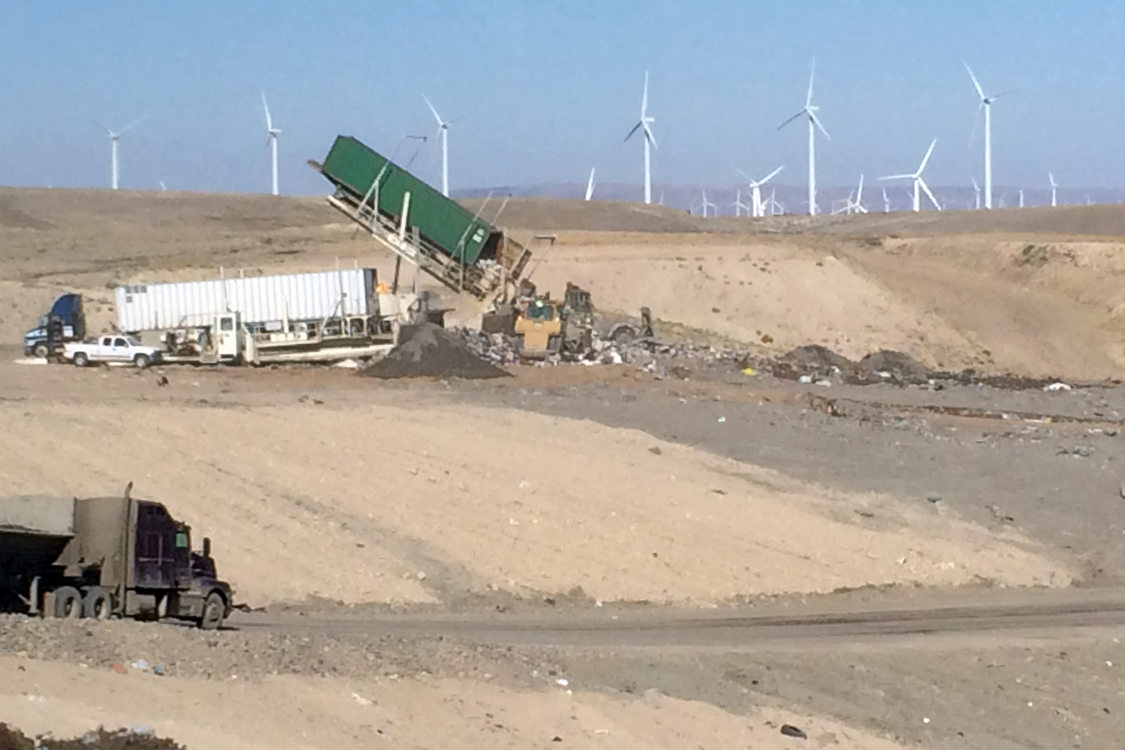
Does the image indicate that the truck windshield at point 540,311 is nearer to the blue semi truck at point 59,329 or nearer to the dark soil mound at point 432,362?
the dark soil mound at point 432,362

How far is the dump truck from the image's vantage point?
18.1 meters

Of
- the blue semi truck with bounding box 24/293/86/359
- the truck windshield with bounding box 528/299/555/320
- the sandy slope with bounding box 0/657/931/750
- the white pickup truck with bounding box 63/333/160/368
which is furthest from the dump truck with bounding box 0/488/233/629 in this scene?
the blue semi truck with bounding box 24/293/86/359

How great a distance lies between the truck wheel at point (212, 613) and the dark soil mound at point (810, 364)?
31119mm

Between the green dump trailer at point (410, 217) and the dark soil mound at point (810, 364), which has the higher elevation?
the green dump trailer at point (410, 217)

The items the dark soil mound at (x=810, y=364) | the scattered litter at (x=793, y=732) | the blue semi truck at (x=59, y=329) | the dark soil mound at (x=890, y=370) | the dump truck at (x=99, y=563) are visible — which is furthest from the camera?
the dark soil mound at (x=890, y=370)

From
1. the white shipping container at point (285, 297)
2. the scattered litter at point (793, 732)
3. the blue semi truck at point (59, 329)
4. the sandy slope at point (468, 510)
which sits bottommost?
the scattered litter at point (793, 732)

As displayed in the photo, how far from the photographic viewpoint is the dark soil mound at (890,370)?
51031mm

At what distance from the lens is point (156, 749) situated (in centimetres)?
1138

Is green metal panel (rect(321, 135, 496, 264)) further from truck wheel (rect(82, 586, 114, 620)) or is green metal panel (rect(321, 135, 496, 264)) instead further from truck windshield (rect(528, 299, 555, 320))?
truck wheel (rect(82, 586, 114, 620))

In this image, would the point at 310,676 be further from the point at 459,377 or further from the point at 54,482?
the point at 459,377

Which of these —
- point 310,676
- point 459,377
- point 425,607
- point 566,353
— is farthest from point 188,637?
point 566,353

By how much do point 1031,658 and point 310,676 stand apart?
10818 mm

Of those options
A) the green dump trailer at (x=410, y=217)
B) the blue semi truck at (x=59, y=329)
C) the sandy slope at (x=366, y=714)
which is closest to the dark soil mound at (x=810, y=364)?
the green dump trailer at (x=410, y=217)

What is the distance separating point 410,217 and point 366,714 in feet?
114
